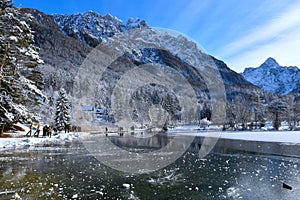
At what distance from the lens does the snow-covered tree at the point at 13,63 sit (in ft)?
75.3

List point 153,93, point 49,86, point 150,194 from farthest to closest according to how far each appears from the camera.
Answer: point 153,93 < point 49,86 < point 150,194

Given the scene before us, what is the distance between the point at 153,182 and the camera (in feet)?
33.8

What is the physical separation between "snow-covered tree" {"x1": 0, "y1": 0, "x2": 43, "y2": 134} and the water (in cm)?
1058

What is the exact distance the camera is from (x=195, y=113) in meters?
133

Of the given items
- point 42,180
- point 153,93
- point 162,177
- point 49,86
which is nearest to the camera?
point 42,180

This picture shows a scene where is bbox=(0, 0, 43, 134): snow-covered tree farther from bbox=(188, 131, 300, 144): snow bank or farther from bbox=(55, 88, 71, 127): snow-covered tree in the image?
bbox=(55, 88, 71, 127): snow-covered tree

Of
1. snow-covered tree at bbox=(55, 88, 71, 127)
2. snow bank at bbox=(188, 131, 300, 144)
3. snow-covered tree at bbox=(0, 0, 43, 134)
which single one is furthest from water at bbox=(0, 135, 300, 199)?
snow-covered tree at bbox=(55, 88, 71, 127)

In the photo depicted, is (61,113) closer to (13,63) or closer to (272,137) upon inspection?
(13,63)

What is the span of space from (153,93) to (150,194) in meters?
153

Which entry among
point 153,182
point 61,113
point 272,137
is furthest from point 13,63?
point 272,137

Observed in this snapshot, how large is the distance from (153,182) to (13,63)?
21353 mm

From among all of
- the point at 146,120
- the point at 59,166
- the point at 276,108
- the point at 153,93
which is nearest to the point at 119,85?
the point at 153,93

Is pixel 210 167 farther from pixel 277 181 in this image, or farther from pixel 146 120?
pixel 146 120

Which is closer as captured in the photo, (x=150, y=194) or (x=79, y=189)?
(x=150, y=194)
